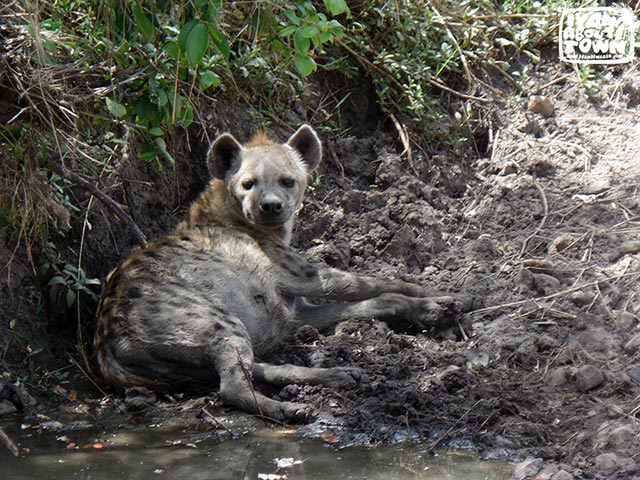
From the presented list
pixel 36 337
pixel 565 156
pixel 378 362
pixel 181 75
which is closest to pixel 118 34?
pixel 181 75

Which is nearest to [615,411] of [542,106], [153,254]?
[153,254]

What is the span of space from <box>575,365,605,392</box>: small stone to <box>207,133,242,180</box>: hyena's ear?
2447 mm

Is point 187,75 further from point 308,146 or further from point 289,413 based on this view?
point 289,413

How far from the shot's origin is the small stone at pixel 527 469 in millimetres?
3781

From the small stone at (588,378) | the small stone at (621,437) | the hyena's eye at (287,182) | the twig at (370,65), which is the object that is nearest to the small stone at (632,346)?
the small stone at (588,378)

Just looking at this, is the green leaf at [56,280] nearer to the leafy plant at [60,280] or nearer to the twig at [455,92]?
the leafy plant at [60,280]

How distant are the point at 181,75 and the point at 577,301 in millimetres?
2434

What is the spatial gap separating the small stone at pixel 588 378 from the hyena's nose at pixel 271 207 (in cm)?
198

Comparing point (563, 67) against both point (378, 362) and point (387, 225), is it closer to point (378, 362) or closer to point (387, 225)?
point (387, 225)

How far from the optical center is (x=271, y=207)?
18.5 ft

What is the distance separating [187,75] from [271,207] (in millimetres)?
1007

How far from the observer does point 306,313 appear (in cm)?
580

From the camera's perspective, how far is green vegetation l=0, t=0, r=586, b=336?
171 inches

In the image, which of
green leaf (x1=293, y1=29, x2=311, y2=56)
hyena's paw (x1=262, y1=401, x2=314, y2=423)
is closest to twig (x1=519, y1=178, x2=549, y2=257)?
hyena's paw (x1=262, y1=401, x2=314, y2=423)
